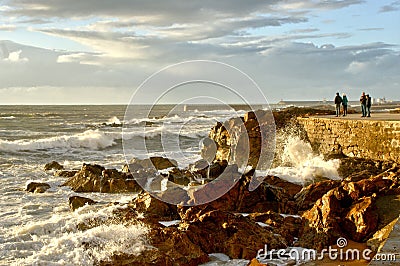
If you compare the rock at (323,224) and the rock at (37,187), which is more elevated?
the rock at (323,224)

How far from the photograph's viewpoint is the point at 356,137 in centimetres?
1603

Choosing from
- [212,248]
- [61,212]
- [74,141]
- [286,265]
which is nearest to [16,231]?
[61,212]

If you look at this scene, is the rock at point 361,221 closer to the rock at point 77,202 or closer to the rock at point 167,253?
the rock at point 167,253

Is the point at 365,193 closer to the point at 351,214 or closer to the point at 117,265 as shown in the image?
the point at 351,214

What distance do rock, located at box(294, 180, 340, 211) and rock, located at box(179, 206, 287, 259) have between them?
2.05m

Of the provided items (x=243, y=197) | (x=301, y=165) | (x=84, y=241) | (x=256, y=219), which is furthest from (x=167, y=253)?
(x=301, y=165)

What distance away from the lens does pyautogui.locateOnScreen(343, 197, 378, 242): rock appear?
7.84 meters

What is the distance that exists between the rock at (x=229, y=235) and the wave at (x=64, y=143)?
886 inches

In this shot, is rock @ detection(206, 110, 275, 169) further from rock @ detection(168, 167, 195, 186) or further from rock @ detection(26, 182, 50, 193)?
rock @ detection(26, 182, 50, 193)

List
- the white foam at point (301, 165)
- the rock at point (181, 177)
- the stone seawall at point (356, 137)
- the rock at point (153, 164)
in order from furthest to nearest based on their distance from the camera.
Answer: the rock at point (153, 164) < the white foam at point (301, 165) < the stone seawall at point (356, 137) < the rock at point (181, 177)

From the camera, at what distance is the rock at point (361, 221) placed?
7840 millimetres

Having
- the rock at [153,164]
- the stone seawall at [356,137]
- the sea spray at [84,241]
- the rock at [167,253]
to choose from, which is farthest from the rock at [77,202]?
the stone seawall at [356,137]

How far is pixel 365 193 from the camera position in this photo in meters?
8.78

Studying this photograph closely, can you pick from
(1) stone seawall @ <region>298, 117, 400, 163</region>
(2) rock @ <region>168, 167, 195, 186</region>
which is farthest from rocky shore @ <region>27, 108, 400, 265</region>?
(1) stone seawall @ <region>298, 117, 400, 163</region>
